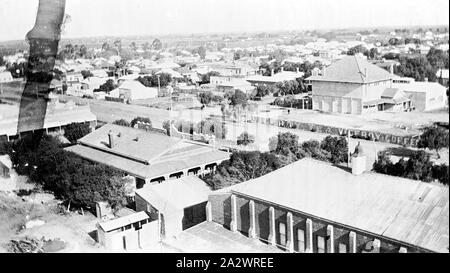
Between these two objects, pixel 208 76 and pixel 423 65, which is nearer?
pixel 423 65

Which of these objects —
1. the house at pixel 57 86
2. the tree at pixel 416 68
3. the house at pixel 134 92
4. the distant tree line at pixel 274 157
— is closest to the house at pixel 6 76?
the house at pixel 57 86

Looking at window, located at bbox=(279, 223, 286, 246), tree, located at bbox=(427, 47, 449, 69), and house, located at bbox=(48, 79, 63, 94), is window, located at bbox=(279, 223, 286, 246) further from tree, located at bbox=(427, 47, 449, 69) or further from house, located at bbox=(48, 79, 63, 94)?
house, located at bbox=(48, 79, 63, 94)

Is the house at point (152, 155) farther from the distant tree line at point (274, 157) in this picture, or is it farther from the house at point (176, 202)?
the house at point (176, 202)

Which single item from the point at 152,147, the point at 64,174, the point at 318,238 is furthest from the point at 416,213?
the point at 64,174

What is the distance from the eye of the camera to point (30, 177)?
11.0 meters

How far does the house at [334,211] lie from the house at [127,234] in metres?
0.91

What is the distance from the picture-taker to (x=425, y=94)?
715 cm

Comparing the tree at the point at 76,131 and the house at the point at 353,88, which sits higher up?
the house at the point at 353,88

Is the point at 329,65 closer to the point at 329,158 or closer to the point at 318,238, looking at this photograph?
the point at 329,158

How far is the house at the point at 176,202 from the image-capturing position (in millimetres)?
7883

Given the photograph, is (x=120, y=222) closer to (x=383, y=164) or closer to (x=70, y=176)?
(x=70, y=176)

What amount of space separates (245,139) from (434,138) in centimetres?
415

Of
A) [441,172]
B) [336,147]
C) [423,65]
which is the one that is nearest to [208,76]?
[336,147]

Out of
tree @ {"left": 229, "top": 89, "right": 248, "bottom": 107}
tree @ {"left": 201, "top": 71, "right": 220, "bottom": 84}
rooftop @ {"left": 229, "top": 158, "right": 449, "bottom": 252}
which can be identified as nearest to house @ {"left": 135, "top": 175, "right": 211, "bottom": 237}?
rooftop @ {"left": 229, "top": 158, "right": 449, "bottom": 252}
